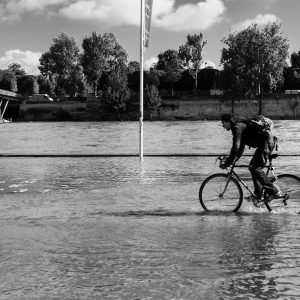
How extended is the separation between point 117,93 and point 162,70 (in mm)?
26257

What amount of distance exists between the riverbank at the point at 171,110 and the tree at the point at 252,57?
25.2ft

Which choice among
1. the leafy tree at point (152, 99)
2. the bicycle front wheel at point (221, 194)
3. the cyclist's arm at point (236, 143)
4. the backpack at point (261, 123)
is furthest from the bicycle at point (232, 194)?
the leafy tree at point (152, 99)

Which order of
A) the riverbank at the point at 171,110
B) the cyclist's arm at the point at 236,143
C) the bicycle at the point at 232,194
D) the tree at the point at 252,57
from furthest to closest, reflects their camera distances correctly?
the riverbank at the point at 171,110
the tree at the point at 252,57
the bicycle at the point at 232,194
the cyclist's arm at the point at 236,143

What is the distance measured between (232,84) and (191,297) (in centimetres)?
7926

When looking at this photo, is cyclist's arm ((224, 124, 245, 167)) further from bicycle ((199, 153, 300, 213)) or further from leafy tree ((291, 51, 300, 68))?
leafy tree ((291, 51, 300, 68))

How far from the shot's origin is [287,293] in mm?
4809

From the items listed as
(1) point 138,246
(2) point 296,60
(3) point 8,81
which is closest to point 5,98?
(3) point 8,81

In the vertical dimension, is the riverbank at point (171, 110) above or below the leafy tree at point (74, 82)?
below

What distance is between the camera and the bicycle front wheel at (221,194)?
9000mm

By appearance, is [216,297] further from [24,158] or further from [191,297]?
[24,158]

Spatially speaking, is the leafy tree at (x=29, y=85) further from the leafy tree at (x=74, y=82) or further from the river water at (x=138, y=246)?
the river water at (x=138, y=246)

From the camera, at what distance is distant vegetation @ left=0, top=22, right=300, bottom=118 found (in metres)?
81.1

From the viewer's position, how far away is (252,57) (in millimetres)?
80562

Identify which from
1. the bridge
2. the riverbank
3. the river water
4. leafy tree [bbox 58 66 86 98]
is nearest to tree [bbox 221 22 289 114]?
the riverbank
